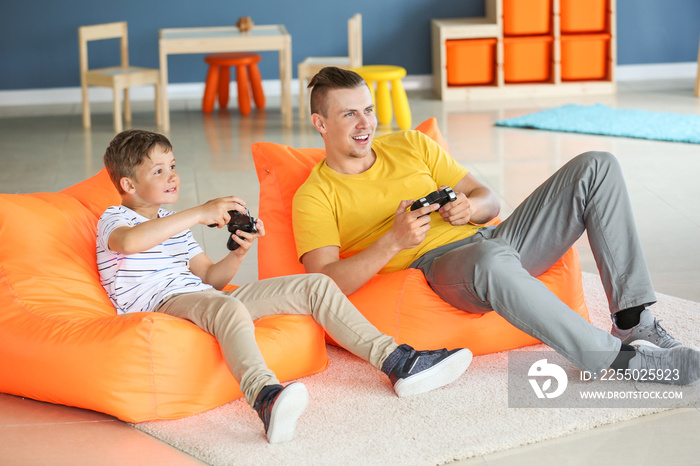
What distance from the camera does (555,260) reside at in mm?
2463

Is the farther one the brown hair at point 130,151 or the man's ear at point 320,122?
the man's ear at point 320,122

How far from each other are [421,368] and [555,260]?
0.56 m

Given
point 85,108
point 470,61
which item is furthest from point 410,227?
point 470,61

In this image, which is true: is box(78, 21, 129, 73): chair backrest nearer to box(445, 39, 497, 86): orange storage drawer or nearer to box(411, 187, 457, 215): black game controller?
box(445, 39, 497, 86): orange storage drawer

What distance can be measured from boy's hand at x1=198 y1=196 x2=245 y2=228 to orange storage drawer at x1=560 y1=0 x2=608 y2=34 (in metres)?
5.41

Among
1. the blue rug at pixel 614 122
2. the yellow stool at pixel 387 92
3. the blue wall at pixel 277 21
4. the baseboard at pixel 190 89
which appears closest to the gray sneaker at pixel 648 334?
the blue rug at pixel 614 122

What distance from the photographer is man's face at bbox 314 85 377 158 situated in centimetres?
248

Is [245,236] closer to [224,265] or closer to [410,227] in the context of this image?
[224,265]

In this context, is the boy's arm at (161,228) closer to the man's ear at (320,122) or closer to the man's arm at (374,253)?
the man's arm at (374,253)

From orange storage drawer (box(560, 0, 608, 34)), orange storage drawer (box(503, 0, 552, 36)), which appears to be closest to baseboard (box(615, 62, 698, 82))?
orange storage drawer (box(560, 0, 608, 34))

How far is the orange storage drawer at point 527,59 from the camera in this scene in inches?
276

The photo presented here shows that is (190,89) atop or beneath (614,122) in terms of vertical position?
atop

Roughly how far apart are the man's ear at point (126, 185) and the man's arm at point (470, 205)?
89 cm

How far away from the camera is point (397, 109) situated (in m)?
5.92
